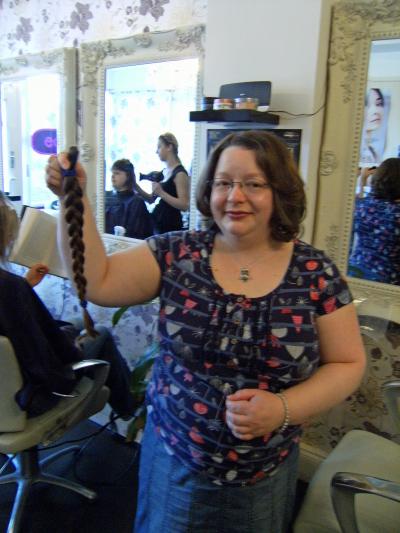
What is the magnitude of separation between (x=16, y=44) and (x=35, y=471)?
7.24 feet

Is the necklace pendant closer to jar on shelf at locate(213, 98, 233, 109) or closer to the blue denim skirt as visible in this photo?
the blue denim skirt

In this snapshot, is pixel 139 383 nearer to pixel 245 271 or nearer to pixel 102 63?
pixel 245 271

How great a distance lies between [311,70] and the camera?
1.43 meters

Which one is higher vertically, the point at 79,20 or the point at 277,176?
the point at 79,20

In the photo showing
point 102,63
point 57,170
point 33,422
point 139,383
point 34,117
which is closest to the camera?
point 57,170

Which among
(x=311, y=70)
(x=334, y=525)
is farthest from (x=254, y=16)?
(x=334, y=525)

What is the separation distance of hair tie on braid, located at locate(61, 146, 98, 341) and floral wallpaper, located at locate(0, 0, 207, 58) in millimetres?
1291

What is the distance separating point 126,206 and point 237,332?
53.3 inches

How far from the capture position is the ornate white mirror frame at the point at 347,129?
140 cm

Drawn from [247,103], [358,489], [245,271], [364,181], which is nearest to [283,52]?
[247,103]

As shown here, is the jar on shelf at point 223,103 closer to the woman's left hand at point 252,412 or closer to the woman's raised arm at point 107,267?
the woman's raised arm at point 107,267

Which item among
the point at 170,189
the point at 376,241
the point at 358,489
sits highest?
the point at 170,189

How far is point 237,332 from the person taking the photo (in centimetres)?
87

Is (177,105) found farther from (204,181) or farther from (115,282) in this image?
(115,282)
